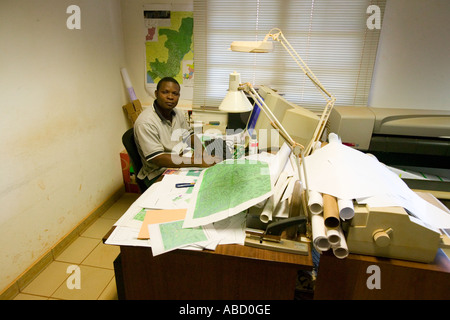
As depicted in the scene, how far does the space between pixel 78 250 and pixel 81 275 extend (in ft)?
1.02

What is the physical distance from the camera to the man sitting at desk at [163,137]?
70.5 inches

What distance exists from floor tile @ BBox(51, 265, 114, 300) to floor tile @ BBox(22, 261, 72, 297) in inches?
2.0

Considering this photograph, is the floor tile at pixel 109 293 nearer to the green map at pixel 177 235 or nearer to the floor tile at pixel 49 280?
the floor tile at pixel 49 280

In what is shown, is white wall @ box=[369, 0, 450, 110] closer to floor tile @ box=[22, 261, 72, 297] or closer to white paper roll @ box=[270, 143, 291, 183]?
white paper roll @ box=[270, 143, 291, 183]

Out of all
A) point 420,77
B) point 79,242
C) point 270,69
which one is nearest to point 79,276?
point 79,242

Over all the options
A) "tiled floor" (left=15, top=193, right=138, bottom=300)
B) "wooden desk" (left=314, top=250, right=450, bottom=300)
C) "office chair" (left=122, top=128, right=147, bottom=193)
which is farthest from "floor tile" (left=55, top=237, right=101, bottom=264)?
"wooden desk" (left=314, top=250, right=450, bottom=300)

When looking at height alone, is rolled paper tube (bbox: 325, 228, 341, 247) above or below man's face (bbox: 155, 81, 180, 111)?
below

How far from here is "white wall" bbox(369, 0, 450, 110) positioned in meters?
2.32

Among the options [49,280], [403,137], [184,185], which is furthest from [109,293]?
[403,137]

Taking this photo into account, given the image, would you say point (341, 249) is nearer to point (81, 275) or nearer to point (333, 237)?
point (333, 237)

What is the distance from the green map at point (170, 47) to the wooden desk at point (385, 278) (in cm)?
240

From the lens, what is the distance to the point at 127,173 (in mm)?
2918
